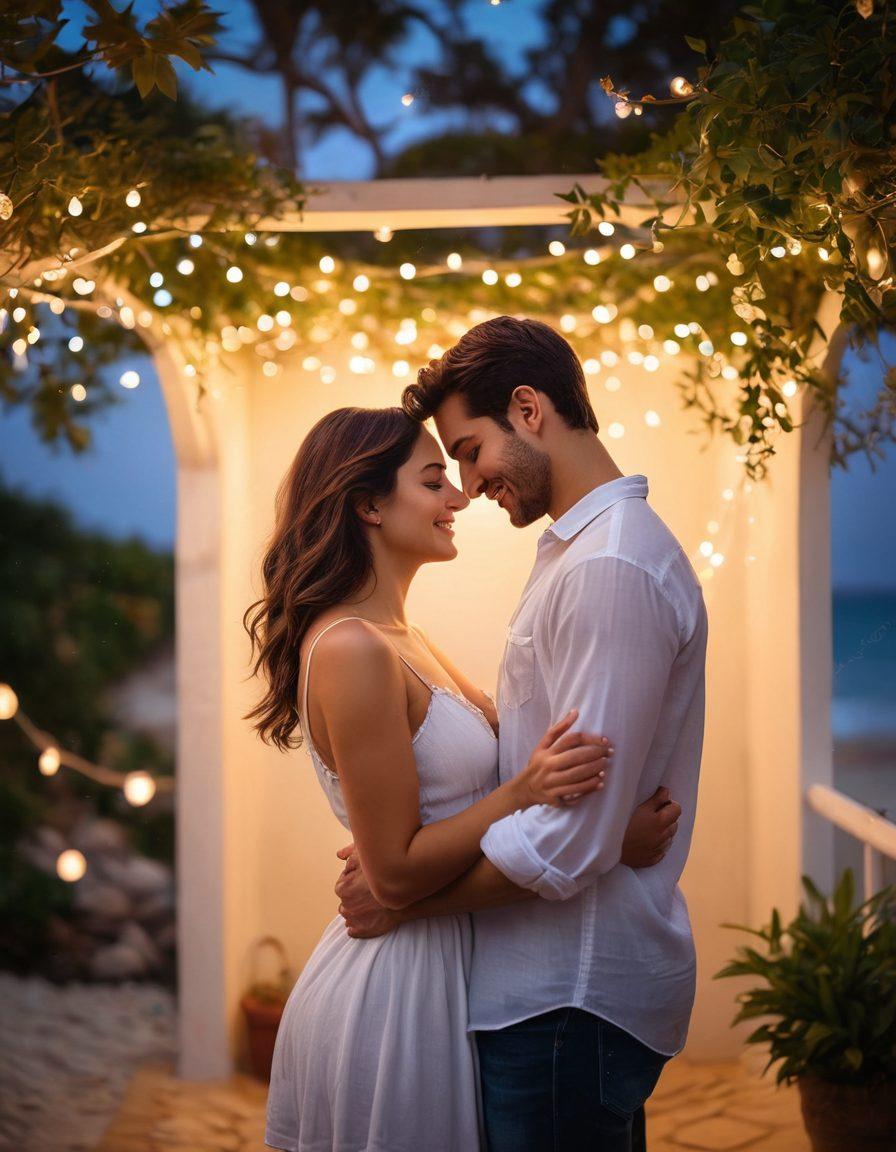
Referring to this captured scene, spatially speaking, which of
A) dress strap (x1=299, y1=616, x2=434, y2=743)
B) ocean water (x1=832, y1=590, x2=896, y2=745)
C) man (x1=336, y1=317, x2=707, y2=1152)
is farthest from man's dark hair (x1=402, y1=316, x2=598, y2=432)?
ocean water (x1=832, y1=590, x2=896, y2=745)

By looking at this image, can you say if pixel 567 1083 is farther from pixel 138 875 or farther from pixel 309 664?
pixel 138 875

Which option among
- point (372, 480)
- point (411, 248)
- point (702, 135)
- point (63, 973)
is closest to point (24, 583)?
A: point (63, 973)

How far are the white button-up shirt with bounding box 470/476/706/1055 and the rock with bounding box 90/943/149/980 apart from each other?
4.20m

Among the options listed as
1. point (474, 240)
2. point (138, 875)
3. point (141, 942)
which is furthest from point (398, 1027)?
point (138, 875)

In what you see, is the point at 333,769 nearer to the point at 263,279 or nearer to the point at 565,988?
the point at 565,988

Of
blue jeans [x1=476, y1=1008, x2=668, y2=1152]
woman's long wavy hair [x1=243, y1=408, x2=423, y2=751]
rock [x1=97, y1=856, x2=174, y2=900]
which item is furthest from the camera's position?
rock [x1=97, y1=856, x2=174, y2=900]

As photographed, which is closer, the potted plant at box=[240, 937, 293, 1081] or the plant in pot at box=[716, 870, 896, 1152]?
the plant in pot at box=[716, 870, 896, 1152]

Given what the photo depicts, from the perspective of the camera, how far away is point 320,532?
1.99 metres

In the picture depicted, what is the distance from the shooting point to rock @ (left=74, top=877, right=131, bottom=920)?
5980 mm

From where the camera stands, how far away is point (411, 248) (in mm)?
3553

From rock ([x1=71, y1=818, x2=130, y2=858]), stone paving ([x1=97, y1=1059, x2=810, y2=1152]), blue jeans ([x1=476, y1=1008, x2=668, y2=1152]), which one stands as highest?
blue jeans ([x1=476, y1=1008, x2=668, y2=1152])

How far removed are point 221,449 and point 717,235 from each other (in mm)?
1965

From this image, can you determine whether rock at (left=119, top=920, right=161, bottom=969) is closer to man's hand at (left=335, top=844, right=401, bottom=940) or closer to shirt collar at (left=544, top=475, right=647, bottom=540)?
man's hand at (left=335, top=844, right=401, bottom=940)

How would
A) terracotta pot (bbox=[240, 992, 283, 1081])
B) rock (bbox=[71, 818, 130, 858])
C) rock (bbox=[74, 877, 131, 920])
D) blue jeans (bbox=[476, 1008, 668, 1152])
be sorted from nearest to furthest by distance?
blue jeans (bbox=[476, 1008, 668, 1152])
terracotta pot (bbox=[240, 992, 283, 1081])
rock (bbox=[74, 877, 131, 920])
rock (bbox=[71, 818, 130, 858])
